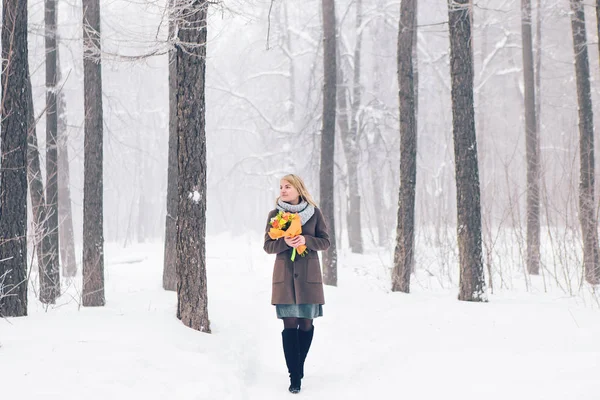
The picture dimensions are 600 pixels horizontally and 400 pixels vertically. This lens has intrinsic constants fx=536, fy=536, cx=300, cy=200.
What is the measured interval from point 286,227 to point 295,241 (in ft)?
0.58

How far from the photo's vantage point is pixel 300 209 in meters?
5.34

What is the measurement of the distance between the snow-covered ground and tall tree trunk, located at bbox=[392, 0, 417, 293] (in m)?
0.93

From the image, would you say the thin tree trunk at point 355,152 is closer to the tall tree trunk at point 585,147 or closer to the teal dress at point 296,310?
the tall tree trunk at point 585,147

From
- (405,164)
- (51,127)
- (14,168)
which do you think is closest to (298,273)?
(14,168)

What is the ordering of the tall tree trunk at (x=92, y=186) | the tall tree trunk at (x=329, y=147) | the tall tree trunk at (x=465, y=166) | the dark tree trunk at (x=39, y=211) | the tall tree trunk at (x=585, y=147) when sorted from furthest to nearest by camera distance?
1. the tall tree trunk at (x=329, y=147)
2. the tall tree trunk at (x=585, y=147)
3. the tall tree trunk at (x=92, y=186)
4. the dark tree trunk at (x=39, y=211)
5. the tall tree trunk at (x=465, y=166)

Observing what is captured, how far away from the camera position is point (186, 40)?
253 inches

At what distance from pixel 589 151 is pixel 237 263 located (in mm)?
11278

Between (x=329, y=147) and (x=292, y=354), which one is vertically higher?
(x=329, y=147)

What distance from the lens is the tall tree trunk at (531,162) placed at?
13307 mm

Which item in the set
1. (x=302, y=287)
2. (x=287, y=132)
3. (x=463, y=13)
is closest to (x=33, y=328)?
(x=302, y=287)

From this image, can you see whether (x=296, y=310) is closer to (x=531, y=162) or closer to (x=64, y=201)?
(x=531, y=162)

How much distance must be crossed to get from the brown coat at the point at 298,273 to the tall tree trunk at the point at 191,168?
143 centimetres

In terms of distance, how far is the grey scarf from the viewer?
5320 mm

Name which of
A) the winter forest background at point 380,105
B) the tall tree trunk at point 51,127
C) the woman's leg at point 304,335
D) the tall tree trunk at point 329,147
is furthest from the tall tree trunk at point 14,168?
the tall tree trunk at point 329,147
